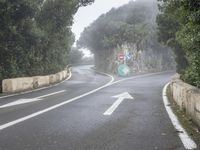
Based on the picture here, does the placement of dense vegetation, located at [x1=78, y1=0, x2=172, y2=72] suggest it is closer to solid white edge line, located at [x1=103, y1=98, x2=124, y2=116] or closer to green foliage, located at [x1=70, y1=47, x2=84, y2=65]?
green foliage, located at [x1=70, y1=47, x2=84, y2=65]

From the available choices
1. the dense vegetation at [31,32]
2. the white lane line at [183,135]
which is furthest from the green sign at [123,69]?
the white lane line at [183,135]

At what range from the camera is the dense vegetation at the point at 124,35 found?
1834 inches

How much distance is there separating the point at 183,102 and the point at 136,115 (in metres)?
1.56

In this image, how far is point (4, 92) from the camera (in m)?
18.8

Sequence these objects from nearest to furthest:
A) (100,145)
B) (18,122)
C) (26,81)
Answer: (100,145)
(18,122)
(26,81)

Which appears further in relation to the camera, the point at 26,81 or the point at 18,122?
the point at 26,81

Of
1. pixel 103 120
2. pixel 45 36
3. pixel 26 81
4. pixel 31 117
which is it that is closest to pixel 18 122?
pixel 31 117

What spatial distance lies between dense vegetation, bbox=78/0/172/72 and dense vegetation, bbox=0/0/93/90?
53.6 feet

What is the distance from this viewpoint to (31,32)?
24.3 m

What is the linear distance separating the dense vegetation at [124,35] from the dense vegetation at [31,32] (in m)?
Answer: 16.3

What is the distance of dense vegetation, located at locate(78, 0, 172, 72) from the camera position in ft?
153

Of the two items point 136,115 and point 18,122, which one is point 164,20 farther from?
point 18,122

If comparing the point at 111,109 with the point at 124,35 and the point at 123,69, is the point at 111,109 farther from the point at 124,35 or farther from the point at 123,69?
the point at 124,35

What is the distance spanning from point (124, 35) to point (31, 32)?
23.3 m
